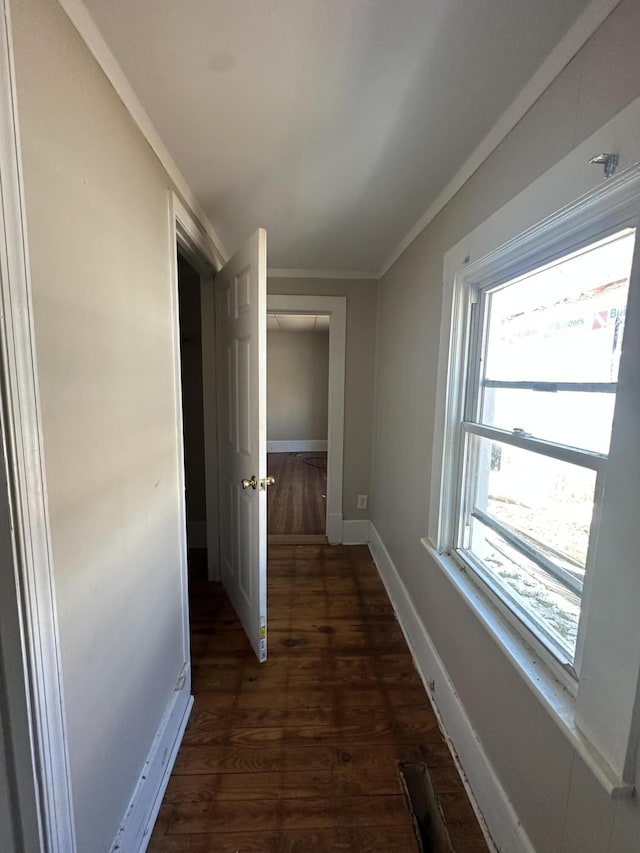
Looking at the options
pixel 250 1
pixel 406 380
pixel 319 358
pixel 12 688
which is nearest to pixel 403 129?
pixel 250 1

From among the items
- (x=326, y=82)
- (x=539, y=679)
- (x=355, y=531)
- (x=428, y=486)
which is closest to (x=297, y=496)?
(x=355, y=531)

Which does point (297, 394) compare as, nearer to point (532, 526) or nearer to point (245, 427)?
point (245, 427)

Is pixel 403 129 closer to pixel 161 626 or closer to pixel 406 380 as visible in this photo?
pixel 406 380

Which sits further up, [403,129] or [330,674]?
[403,129]

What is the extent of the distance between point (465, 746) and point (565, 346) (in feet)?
4.51

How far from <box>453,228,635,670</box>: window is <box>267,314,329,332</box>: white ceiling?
3917 millimetres

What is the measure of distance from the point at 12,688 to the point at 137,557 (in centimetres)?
46

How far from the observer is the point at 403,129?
3.71 ft

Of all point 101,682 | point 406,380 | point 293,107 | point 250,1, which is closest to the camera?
point 250,1

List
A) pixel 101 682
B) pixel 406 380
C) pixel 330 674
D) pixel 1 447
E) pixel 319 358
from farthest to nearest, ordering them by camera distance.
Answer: pixel 319 358 < pixel 406 380 < pixel 330 674 < pixel 101 682 < pixel 1 447

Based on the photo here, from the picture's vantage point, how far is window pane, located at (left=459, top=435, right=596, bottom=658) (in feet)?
2.99

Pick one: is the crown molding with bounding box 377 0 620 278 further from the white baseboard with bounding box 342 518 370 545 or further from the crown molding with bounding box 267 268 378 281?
the white baseboard with bounding box 342 518 370 545

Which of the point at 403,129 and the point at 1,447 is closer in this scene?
the point at 1,447

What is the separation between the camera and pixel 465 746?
122cm
